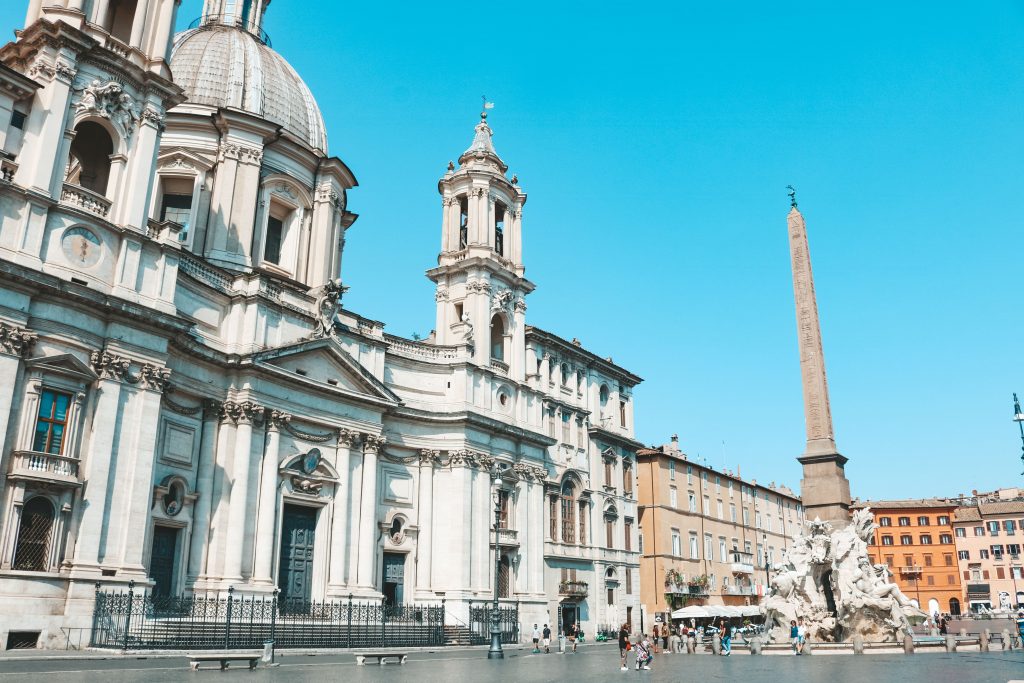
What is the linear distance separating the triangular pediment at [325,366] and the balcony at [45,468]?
27.8 feet

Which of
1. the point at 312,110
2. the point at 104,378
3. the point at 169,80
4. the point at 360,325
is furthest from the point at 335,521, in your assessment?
the point at 312,110

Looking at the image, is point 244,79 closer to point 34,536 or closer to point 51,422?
point 51,422

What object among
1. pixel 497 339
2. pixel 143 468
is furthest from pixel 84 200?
pixel 497 339

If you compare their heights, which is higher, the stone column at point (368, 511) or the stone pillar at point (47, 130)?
the stone pillar at point (47, 130)

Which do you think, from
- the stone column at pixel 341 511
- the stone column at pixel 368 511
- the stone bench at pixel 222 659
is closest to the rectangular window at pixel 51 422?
the stone bench at pixel 222 659

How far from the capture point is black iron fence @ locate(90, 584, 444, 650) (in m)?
23.8

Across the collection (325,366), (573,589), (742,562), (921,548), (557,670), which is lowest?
(557,670)

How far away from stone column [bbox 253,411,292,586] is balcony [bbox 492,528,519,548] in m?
12.1

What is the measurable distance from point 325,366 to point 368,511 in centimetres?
626

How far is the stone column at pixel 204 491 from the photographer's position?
29734 mm

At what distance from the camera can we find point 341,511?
34.7m

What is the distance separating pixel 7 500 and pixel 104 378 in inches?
169

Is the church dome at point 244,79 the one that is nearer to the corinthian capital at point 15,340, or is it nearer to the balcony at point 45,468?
the corinthian capital at point 15,340

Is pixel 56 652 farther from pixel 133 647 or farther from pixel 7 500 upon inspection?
pixel 7 500
